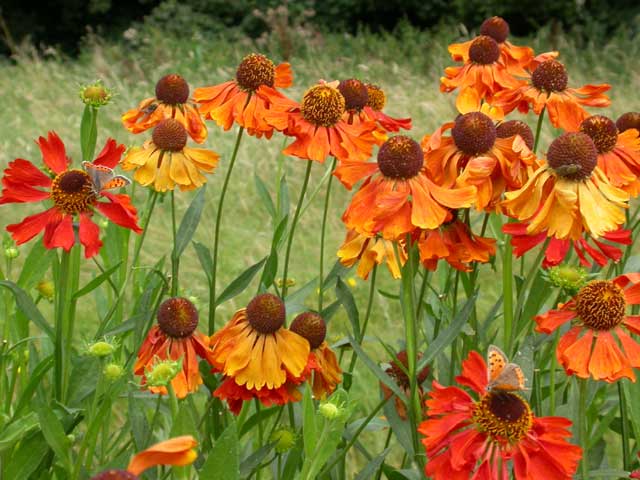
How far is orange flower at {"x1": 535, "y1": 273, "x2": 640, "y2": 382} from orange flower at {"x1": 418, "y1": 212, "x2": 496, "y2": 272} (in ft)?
0.33

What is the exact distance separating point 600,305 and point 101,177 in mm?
537

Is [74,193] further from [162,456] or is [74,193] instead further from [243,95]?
[162,456]

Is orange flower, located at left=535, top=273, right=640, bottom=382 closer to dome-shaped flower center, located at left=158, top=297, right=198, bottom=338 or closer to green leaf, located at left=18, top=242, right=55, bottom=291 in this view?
dome-shaped flower center, located at left=158, top=297, right=198, bottom=338

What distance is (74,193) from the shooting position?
1002mm

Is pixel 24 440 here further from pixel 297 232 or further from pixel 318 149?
pixel 297 232

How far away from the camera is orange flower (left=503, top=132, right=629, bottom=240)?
2.89 ft

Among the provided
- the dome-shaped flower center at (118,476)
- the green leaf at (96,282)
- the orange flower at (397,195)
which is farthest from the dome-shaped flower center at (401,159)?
the dome-shaped flower center at (118,476)

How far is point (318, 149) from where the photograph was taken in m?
1.09

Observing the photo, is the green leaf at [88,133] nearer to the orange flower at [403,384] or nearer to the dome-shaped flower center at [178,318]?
the dome-shaped flower center at [178,318]

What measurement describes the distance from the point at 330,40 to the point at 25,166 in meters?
6.31

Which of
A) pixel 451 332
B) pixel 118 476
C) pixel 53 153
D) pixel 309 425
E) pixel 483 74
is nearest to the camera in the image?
pixel 118 476

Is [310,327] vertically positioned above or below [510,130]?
below

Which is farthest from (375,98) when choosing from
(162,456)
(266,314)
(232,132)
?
(232,132)

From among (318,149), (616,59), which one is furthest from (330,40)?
(318,149)
